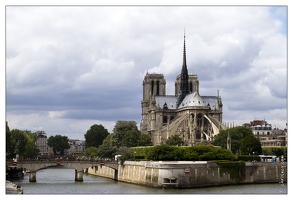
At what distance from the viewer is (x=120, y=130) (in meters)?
124

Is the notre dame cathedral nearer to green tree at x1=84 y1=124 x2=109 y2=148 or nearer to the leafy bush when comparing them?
green tree at x1=84 y1=124 x2=109 y2=148

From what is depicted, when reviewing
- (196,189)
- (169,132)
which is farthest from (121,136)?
(196,189)

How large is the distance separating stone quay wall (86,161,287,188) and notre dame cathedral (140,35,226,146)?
50.7m

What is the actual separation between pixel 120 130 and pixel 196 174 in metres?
54.1

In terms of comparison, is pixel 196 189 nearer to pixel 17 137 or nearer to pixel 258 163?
pixel 258 163

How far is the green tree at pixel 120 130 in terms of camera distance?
400ft

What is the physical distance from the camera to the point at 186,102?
474ft

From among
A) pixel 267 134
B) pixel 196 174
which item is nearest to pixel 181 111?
pixel 267 134

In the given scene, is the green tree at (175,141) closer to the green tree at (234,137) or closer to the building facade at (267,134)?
the green tree at (234,137)

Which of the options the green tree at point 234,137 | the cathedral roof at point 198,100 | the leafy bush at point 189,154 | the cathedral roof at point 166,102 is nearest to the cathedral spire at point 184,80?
the cathedral roof at point 166,102

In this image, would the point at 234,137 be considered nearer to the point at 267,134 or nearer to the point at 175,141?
the point at 175,141

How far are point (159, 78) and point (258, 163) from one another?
282 ft

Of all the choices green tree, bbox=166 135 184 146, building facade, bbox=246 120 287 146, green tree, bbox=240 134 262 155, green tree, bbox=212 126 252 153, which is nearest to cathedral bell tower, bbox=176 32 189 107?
building facade, bbox=246 120 287 146

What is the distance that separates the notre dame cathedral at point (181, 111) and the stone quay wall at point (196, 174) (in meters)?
50.7
